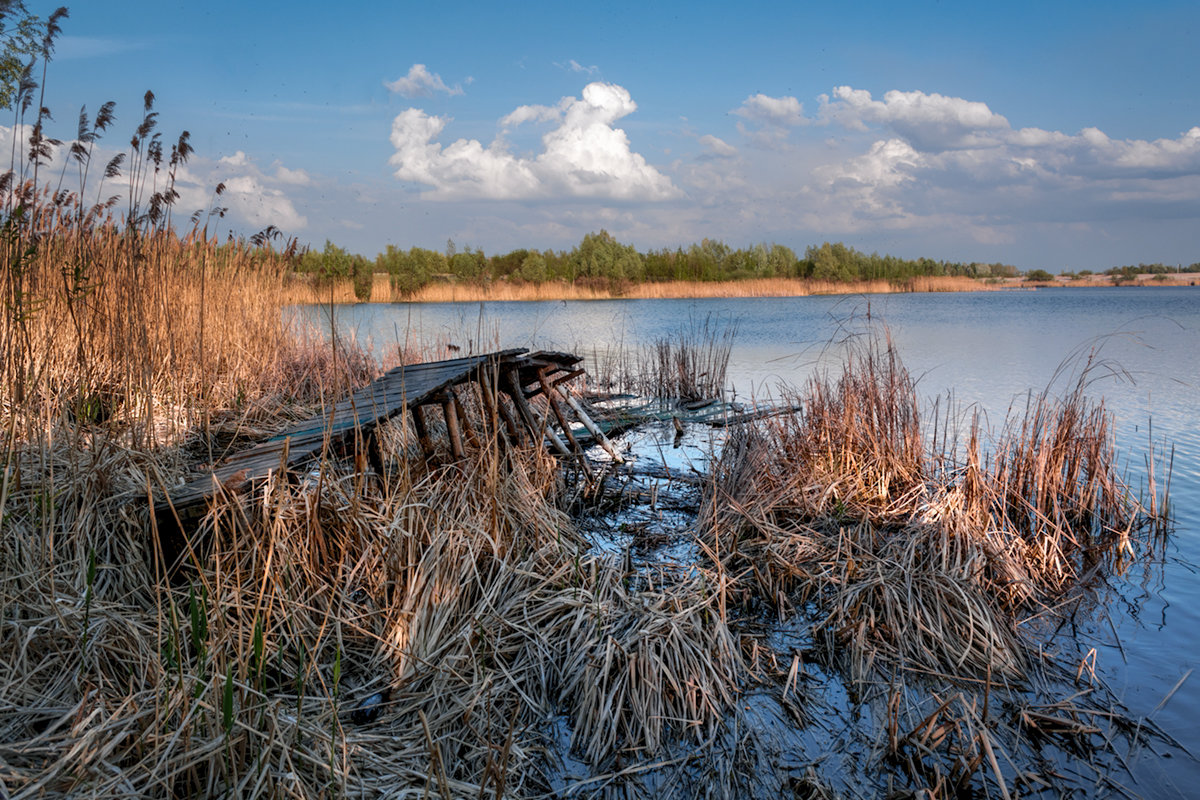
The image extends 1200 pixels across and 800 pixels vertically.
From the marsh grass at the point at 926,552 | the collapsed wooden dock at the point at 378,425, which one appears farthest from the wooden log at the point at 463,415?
the marsh grass at the point at 926,552

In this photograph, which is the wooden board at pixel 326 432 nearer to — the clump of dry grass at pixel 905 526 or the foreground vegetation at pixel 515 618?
the foreground vegetation at pixel 515 618

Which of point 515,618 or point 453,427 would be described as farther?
point 453,427

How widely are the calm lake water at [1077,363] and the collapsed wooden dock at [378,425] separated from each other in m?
0.39

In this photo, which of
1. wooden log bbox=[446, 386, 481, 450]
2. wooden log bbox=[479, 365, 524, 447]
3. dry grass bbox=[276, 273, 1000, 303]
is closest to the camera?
wooden log bbox=[446, 386, 481, 450]

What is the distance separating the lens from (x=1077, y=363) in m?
A: 9.64

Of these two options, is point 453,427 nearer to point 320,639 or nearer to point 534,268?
point 320,639

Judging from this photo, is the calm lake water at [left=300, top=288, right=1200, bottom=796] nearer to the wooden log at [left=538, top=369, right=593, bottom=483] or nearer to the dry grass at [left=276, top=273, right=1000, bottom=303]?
the wooden log at [left=538, top=369, right=593, bottom=483]

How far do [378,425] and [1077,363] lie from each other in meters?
10.1

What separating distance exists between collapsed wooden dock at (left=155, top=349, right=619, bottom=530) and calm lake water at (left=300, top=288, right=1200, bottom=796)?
0.39 meters

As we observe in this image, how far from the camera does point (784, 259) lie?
147ft

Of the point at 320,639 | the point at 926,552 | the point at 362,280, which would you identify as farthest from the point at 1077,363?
the point at 320,639

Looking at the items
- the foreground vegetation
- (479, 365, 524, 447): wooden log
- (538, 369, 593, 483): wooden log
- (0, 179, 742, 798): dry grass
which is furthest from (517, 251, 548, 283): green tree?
(0, 179, 742, 798): dry grass

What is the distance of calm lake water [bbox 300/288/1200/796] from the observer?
2.94 metres

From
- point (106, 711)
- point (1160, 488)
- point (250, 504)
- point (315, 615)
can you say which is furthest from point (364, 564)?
point (1160, 488)
